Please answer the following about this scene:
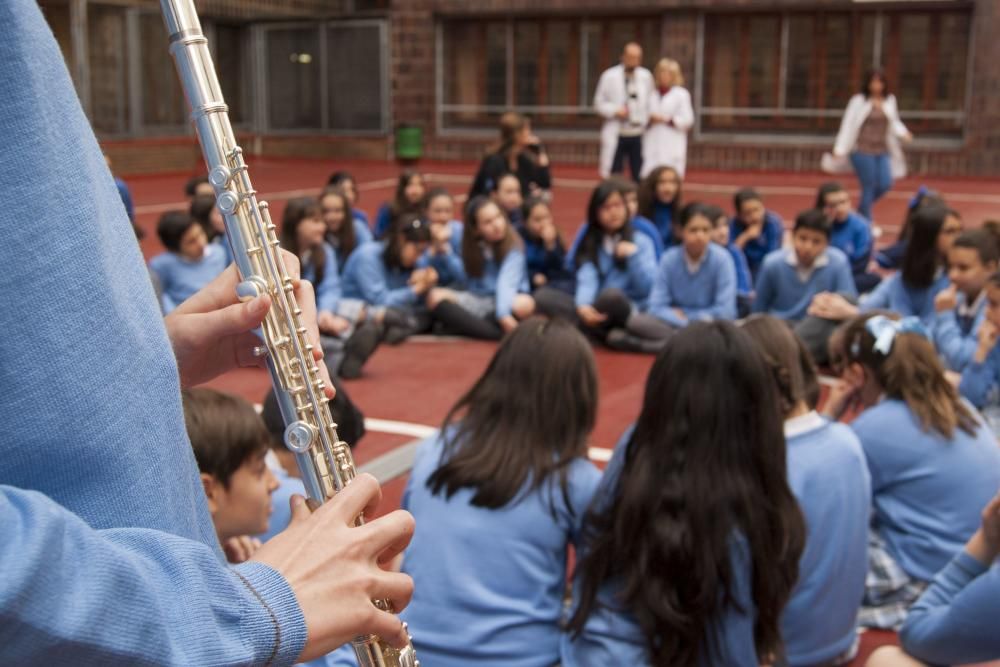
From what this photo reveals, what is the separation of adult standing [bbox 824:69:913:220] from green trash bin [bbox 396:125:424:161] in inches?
419

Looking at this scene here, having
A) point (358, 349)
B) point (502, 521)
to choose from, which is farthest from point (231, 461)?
point (358, 349)

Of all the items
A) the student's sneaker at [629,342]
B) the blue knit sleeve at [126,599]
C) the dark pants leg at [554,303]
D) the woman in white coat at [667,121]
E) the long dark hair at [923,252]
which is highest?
the woman in white coat at [667,121]

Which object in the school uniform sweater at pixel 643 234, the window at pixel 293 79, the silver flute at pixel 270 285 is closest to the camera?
the silver flute at pixel 270 285

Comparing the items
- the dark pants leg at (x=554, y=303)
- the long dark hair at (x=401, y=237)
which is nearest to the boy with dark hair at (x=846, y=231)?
the dark pants leg at (x=554, y=303)

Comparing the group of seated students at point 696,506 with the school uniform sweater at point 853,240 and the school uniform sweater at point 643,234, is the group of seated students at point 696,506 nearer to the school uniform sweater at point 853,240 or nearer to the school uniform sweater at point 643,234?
the school uniform sweater at point 643,234

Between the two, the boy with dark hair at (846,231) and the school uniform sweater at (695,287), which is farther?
the boy with dark hair at (846,231)

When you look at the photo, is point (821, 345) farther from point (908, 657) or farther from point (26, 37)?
point (26, 37)

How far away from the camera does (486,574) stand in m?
2.68

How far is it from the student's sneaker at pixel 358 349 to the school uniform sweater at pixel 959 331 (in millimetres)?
2972

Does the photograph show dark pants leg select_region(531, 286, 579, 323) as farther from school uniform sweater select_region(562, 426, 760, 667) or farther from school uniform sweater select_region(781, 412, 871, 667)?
school uniform sweater select_region(562, 426, 760, 667)

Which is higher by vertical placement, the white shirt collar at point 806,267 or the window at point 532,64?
the window at point 532,64

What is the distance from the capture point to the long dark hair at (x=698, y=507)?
253cm

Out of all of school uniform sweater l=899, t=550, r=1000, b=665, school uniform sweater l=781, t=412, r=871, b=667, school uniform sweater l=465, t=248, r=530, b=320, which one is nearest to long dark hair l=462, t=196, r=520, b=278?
school uniform sweater l=465, t=248, r=530, b=320

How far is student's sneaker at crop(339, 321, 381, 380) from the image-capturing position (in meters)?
6.47
